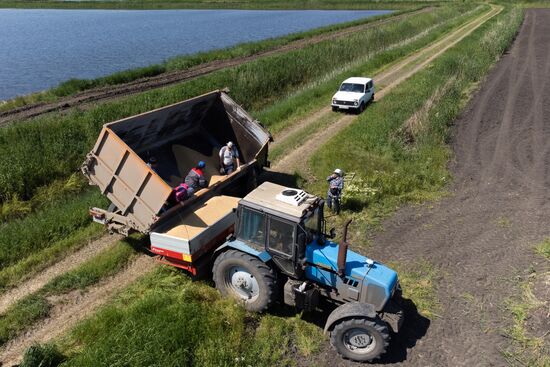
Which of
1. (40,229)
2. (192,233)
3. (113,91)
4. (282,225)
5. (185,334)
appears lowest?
(40,229)

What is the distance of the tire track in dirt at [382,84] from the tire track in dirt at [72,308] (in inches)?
293

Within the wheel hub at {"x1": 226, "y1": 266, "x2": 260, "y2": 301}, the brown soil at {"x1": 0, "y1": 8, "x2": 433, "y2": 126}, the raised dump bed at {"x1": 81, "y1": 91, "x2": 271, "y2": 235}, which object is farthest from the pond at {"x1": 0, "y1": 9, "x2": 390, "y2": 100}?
the wheel hub at {"x1": 226, "y1": 266, "x2": 260, "y2": 301}

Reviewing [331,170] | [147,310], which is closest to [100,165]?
[147,310]

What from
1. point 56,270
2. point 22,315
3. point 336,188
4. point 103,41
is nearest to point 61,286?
point 56,270

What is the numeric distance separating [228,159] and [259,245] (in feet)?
18.4

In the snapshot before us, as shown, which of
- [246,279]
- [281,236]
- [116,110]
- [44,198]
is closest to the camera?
[281,236]

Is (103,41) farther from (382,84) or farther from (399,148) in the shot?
(399,148)

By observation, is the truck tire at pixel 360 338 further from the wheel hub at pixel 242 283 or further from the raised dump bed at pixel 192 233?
the raised dump bed at pixel 192 233

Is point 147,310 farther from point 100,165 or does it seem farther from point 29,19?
point 29,19

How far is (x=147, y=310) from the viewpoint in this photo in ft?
29.0

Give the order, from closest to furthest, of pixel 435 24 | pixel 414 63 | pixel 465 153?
pixel 465 153 → pixel 414 63 → pixel 435 24

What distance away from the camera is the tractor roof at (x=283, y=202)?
8.21 metres

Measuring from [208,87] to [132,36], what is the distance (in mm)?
35249

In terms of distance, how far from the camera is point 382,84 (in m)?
29.5
